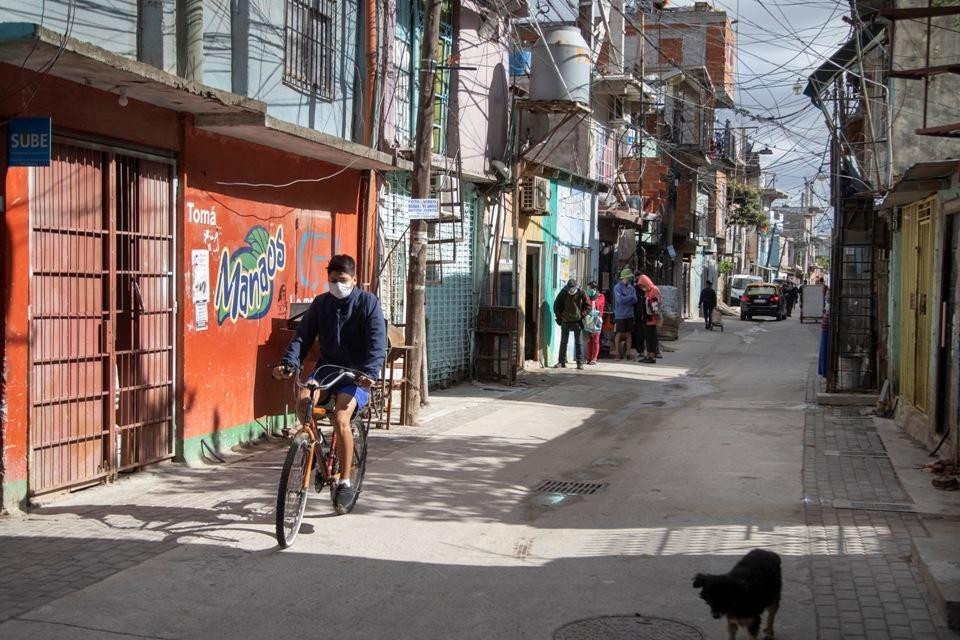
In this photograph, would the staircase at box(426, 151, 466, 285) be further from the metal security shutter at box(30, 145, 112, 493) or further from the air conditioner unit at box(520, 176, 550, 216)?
the metal security shutter at box(30, 145, 112, 493)

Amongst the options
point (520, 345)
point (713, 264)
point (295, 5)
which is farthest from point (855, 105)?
Result: point (713, 264)

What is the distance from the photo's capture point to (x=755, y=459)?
10062 millimetres

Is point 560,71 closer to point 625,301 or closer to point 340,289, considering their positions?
point 625,301

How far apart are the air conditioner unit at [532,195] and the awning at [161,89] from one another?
288 inches

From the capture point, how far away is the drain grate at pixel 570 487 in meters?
8.59

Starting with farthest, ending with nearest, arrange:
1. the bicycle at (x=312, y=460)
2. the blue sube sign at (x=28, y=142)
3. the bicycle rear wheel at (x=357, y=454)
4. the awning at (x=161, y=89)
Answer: the bicycle rear wheel at (x=357, y=454) < the blue sube sign at (x=28, y=142) < the bicycle at (x=312, y=460) < the awning at (x=161, y=89)

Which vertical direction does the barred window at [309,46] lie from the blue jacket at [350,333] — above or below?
above

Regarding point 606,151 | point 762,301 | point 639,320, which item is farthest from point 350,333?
point 762,301

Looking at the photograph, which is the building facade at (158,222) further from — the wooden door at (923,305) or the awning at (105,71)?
the wooden door at (923,305)

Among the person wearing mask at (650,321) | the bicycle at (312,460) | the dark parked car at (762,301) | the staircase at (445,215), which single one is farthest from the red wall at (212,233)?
the dark parked car at (762,301)

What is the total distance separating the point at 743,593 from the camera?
4.51 metres

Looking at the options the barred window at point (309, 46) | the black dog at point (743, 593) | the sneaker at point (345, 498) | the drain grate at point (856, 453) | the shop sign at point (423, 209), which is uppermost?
the barred window at point (309, 46)

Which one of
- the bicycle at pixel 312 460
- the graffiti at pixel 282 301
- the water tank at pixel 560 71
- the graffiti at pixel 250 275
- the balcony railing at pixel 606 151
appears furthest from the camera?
the balcony railing at pixel 606 151

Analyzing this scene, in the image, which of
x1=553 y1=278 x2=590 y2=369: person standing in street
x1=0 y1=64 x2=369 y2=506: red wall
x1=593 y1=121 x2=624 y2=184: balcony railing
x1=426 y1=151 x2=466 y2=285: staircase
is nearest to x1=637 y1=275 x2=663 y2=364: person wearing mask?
x1=553 y1=278 x2=590 y2=369: person standing in street
